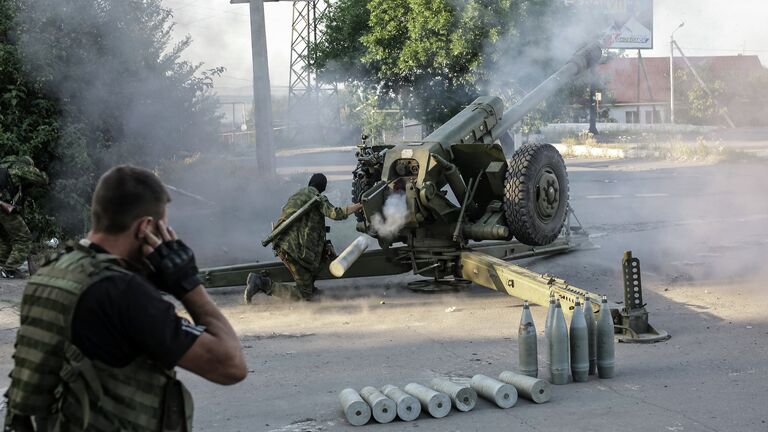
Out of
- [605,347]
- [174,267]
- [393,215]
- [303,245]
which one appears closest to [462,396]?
[605,347]

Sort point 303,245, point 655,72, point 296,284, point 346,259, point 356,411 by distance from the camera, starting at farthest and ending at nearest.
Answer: point 655,72 < point 296,284 < point 303,245 < point 346,259 < point 356,411

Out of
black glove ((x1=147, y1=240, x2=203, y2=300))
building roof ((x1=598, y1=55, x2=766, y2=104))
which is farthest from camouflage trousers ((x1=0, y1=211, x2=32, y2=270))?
building roof ((x1=598, y1=55, x2=766, y2=104))

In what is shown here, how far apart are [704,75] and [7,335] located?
4894 centimetres

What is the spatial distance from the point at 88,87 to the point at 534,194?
24.0 feet

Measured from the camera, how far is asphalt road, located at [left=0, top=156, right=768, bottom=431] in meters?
5.86

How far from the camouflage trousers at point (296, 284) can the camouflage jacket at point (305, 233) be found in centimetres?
7

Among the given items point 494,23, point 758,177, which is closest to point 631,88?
point 758,177

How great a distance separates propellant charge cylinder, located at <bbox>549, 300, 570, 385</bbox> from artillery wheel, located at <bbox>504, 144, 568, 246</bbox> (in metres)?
3.00

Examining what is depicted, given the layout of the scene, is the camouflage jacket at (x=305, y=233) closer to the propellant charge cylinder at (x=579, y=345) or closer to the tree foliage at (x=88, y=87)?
the propellant charge cylinder at (x=579, y=345)

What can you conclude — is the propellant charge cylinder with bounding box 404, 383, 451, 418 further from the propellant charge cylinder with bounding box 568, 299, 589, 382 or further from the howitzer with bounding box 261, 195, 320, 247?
the howitzer with bounding box 261, 195, 320, 247

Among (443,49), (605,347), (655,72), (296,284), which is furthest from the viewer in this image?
(655,72)

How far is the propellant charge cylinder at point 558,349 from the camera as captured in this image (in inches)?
255

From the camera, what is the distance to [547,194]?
9.83 meters

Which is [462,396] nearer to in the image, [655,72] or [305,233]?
[305,233]
